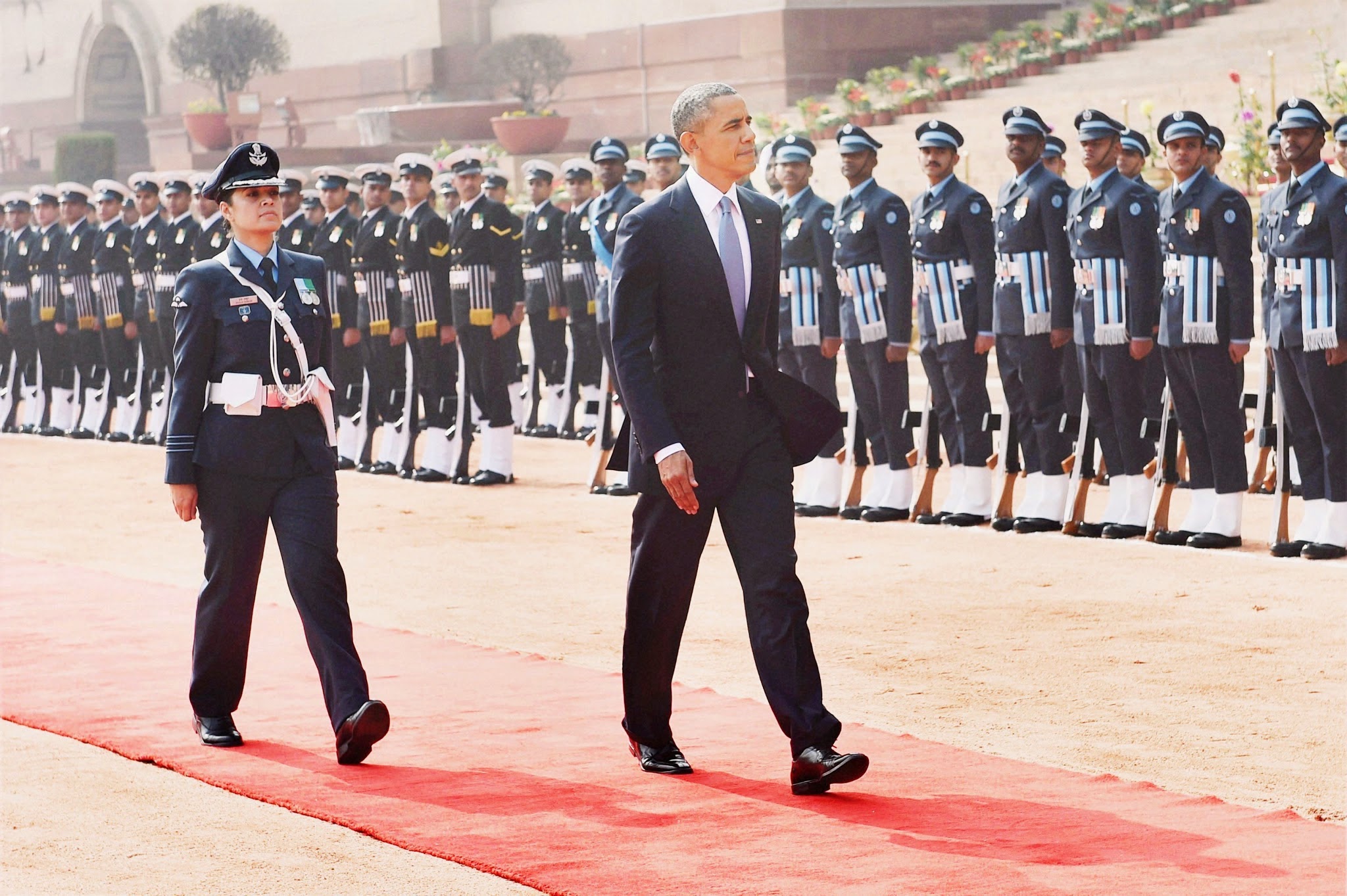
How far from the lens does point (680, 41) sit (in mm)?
37562

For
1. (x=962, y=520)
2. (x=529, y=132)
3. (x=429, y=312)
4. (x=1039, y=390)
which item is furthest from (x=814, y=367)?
(x=529, y=132)

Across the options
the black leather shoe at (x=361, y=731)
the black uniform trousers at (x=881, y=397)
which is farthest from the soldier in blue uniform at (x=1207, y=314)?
the black leather shoe at (x=361, y=731)

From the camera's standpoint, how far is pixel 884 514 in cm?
1259

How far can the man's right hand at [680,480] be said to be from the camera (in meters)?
6.00

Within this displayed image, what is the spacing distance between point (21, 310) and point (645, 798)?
17.1 m

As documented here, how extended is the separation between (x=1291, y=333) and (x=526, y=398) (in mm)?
10136

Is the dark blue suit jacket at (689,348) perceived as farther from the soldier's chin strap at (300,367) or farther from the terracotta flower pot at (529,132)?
the terracotta flower pot at (529,132)

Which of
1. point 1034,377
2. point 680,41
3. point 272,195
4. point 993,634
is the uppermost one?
point 680,41

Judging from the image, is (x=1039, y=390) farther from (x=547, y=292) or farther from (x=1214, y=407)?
(x=547, y=292)

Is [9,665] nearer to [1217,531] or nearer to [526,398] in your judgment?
[1217,531]

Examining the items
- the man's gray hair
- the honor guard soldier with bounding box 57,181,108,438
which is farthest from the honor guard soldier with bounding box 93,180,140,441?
the man's gray hair

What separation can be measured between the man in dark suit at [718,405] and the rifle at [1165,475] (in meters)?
5.44

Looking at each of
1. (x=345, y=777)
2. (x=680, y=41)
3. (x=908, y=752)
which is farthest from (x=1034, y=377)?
(x=680, y=41)

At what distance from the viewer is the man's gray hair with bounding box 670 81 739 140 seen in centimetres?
607
